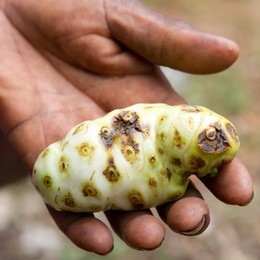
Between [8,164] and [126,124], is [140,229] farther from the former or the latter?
[8,164]

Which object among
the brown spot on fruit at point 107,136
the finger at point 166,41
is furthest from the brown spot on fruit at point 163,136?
the finger at point 166,41

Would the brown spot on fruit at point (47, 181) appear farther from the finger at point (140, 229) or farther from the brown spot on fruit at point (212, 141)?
the brown spot on fruit at point (212, 141)

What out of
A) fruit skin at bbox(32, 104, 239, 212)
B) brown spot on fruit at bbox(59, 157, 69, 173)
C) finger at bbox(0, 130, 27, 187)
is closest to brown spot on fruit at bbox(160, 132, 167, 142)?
fruit skin at bbox(32, 104, 239, 212)

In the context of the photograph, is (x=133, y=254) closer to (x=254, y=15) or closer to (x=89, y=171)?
(x=89, y=171)

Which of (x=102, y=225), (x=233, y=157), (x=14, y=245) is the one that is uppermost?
(x=233, y=157)

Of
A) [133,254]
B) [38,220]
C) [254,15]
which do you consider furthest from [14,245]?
[254,15]
